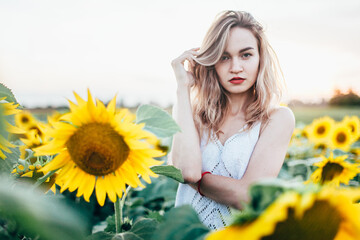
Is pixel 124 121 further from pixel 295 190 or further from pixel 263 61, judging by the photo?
pixel 263 61

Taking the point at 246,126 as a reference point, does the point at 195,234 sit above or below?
above

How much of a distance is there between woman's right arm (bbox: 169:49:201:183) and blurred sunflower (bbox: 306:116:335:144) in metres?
2.37

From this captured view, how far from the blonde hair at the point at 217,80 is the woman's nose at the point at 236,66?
9 cm

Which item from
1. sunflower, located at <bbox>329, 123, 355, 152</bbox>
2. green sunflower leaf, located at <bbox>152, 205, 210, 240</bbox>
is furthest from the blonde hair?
sunflower, located at <bbox>329, 123, 355, 152</bbox>

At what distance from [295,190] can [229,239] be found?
0.10 meters

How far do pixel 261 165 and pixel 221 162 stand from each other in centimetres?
23

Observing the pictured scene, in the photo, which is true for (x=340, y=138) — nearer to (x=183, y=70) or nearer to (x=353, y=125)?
(x=353, y=125)

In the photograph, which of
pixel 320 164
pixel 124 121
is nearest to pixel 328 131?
pixel 320 164

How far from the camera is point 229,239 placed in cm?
39

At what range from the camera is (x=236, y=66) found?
1596 mm

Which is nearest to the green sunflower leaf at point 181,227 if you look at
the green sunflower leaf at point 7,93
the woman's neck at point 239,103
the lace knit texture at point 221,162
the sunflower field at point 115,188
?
the sunflower field at point 115,188

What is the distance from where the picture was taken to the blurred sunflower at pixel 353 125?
11.0ft

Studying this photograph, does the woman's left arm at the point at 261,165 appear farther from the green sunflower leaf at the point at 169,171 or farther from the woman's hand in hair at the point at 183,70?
the green sunflower leaf at the point at 169,171

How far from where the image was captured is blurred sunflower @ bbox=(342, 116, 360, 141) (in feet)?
11.0
